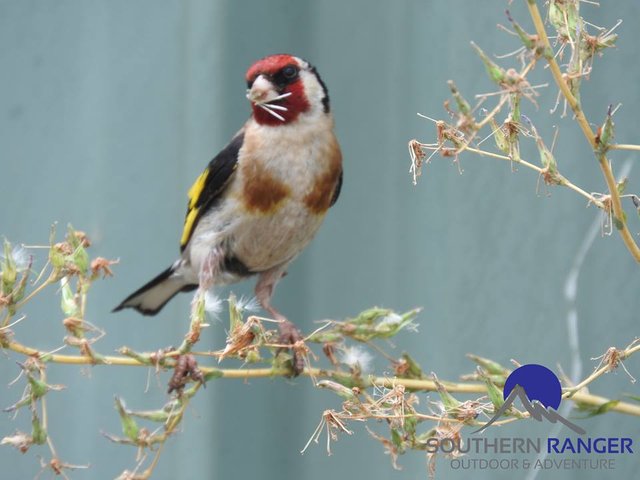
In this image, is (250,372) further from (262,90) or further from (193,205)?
(193,205)

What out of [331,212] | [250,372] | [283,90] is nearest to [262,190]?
[283,90]

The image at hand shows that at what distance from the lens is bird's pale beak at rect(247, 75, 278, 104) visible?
1.24m

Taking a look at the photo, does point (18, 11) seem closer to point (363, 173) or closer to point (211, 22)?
point (211, 22)

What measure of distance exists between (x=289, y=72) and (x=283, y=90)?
0.02 meters

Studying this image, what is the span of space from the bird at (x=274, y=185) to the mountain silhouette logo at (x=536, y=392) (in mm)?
550

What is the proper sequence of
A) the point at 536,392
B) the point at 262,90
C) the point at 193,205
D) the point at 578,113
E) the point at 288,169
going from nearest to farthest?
the point at 578,113, the point at 536,392, the point at 262,90, the point at 288,169, the point at 193,205

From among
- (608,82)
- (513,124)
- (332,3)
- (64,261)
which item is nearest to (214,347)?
(332,3)

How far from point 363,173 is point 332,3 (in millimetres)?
287

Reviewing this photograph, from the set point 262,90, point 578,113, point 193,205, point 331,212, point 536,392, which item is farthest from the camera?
point 331,212

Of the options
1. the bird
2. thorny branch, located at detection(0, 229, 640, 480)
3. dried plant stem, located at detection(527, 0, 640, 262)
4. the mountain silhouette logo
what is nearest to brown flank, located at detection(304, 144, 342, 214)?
the bird

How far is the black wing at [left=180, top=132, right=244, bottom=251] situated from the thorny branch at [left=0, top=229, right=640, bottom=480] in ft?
1.59

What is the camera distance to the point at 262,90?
1.26 metres

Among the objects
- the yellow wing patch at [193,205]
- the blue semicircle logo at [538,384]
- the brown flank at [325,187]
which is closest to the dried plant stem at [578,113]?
the blue semicircle logo at [538,384]

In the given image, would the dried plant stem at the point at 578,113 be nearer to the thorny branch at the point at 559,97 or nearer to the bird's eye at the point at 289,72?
the thorny branch at the point at 559,97
